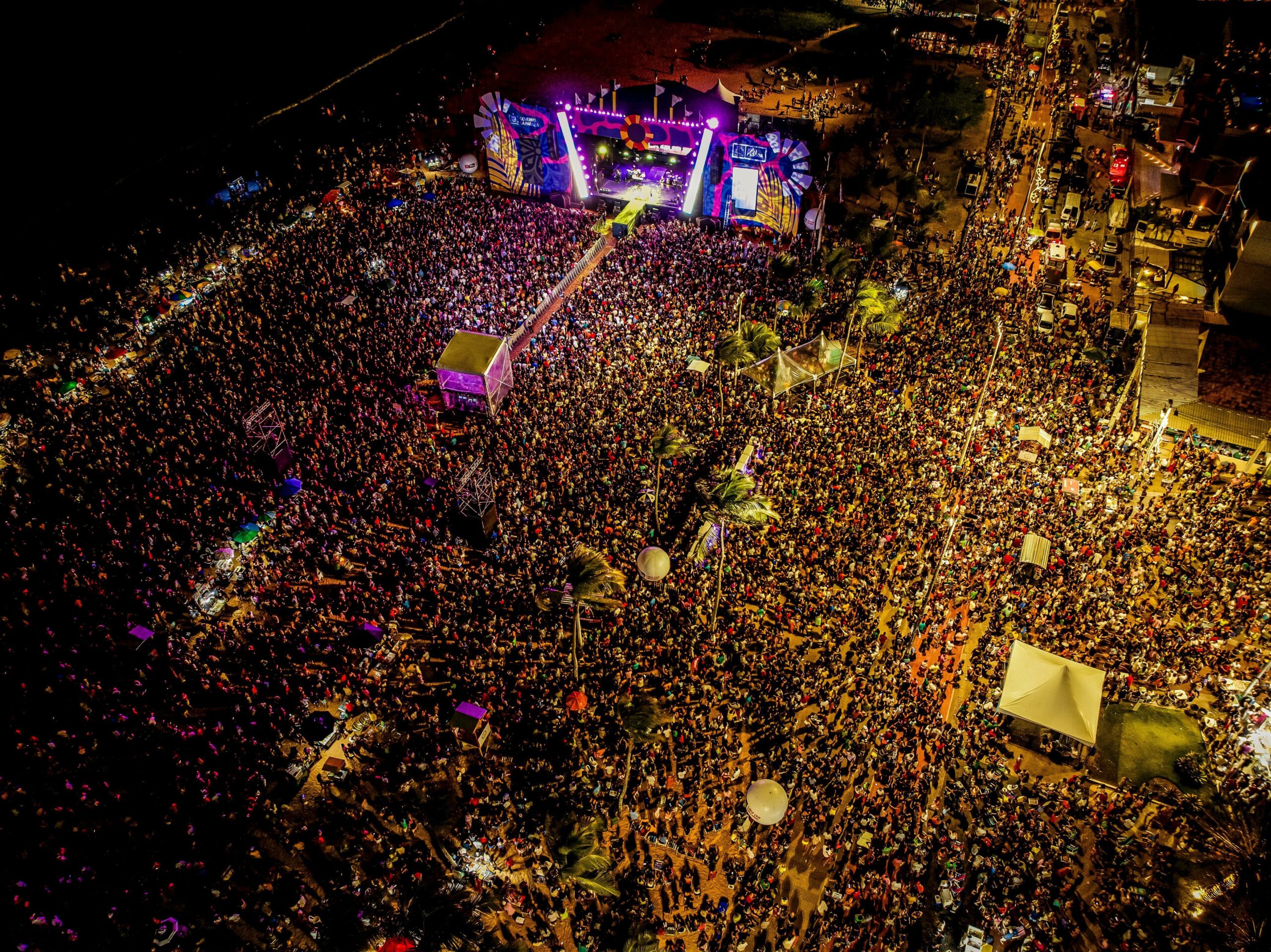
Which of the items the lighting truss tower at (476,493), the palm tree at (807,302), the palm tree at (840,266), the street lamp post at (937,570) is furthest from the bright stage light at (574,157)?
the street lamp post at (937,570)

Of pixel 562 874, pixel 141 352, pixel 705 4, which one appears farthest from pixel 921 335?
pixel 705 4

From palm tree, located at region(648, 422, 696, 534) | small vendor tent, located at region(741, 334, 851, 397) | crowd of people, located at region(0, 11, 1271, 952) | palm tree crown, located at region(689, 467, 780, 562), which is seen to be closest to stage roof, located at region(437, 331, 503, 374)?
crowd of people, located at region(0, 11, 1271, 952)

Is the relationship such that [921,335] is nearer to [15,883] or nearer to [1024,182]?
[1024,182]

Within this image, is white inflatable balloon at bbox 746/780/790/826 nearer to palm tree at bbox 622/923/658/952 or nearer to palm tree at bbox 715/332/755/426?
palm tree at bbox 622/923/658/952

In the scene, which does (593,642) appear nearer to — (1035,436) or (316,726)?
(316,726)

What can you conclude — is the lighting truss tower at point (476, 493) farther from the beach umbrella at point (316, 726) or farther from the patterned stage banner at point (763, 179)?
the patterned stage banner at point (763, 179)

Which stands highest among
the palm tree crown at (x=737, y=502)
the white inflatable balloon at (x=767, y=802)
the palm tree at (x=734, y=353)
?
the palm tree at (x=734, y=353)

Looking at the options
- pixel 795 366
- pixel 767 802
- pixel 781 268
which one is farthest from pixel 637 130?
pixel 767 802
